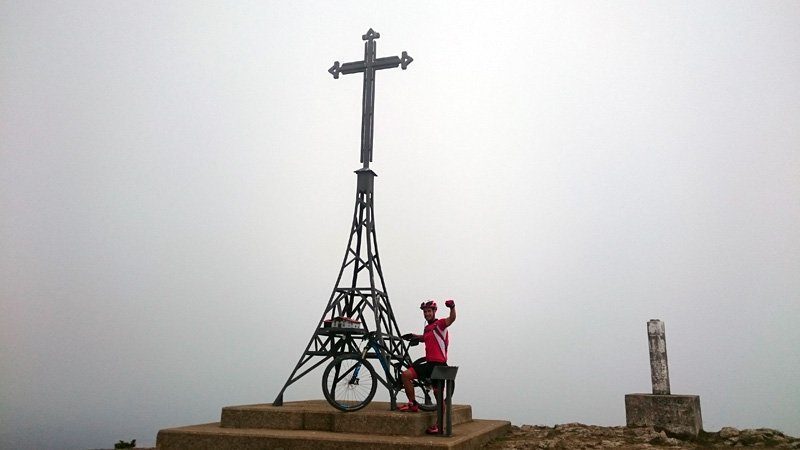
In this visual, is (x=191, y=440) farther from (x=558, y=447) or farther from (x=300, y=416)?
(x=558, y=447)

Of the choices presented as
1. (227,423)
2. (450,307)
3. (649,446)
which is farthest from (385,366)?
(649,446)

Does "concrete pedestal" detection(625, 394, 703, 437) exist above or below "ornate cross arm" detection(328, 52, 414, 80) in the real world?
below

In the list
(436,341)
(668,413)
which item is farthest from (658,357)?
(436,341)

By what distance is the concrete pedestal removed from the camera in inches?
381

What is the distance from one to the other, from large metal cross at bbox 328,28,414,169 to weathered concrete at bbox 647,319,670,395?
21.3ft

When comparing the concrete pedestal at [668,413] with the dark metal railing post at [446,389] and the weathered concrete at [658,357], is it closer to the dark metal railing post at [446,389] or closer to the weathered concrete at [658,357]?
the weathered concrete at [658,357]

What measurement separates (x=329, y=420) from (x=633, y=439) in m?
5.03

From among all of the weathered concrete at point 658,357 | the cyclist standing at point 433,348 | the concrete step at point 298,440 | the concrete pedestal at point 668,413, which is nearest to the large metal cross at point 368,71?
the cyclist standing at point 433,348

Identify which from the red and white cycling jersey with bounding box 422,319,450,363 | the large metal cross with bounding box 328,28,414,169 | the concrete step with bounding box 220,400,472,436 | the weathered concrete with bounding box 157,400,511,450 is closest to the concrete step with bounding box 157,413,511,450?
the weathered concrete with bounding box 157,400,511,450

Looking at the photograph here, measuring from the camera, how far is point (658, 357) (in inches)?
418

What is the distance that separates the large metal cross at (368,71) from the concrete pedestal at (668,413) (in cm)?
689

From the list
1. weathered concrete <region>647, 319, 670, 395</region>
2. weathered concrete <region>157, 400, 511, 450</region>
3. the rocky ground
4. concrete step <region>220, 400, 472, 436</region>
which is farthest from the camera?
weathered concrete <region>647, 319, 670, 395</region>

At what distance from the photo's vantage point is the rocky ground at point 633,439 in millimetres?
8703

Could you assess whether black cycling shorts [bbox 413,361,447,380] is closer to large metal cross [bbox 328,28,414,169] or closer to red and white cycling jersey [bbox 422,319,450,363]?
red and white cycling jersey [bbox 422,319,450,363]
